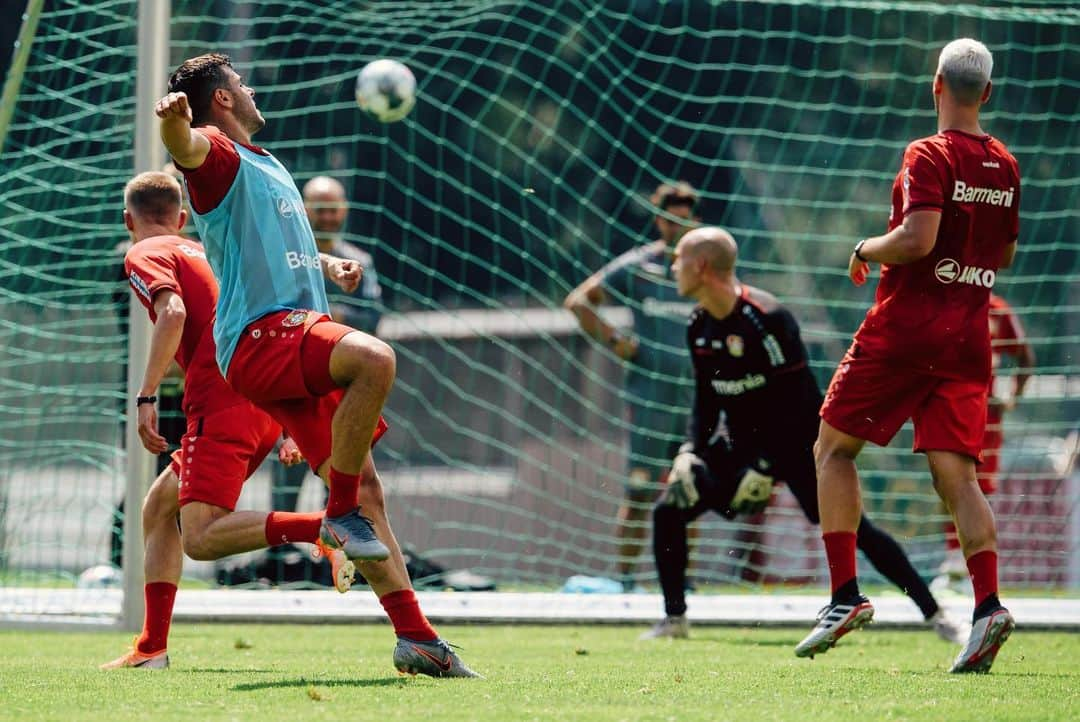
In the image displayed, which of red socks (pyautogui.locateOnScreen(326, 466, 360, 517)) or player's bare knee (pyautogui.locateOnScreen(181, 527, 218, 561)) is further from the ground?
red socks (pyautogui.locateOnScreen(326, 466, 360, 517))

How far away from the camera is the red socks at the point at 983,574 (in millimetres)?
5016

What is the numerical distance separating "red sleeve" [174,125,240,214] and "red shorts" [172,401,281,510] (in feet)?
2.98

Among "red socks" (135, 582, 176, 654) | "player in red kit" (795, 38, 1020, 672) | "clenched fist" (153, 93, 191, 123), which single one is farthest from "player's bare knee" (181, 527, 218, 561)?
"player in red kit" (795, 38, 1020, 672)

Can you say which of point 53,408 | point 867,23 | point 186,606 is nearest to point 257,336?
point 186,606

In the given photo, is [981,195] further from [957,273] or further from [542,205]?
[542,205]

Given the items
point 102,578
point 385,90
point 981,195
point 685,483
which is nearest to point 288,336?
point 981,195

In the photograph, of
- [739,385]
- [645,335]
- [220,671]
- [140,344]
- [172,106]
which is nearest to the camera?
[172,106]

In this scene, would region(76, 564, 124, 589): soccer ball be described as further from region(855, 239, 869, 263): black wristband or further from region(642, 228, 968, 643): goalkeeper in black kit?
region(855, 239, 869, 263): black wristband

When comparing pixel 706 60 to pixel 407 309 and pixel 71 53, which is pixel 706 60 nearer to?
pixel 71 53

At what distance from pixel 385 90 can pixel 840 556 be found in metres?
3.30

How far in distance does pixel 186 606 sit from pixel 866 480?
886 centimetres

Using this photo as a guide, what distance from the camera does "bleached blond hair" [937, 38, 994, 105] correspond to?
5148 millimetres

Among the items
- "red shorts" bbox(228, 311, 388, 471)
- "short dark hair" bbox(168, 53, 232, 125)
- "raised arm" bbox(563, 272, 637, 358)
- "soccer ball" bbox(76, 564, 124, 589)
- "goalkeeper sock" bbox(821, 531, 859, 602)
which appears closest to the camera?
"red shorts" bbox(228, 311, 388, 471)

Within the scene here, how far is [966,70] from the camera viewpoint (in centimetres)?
515
